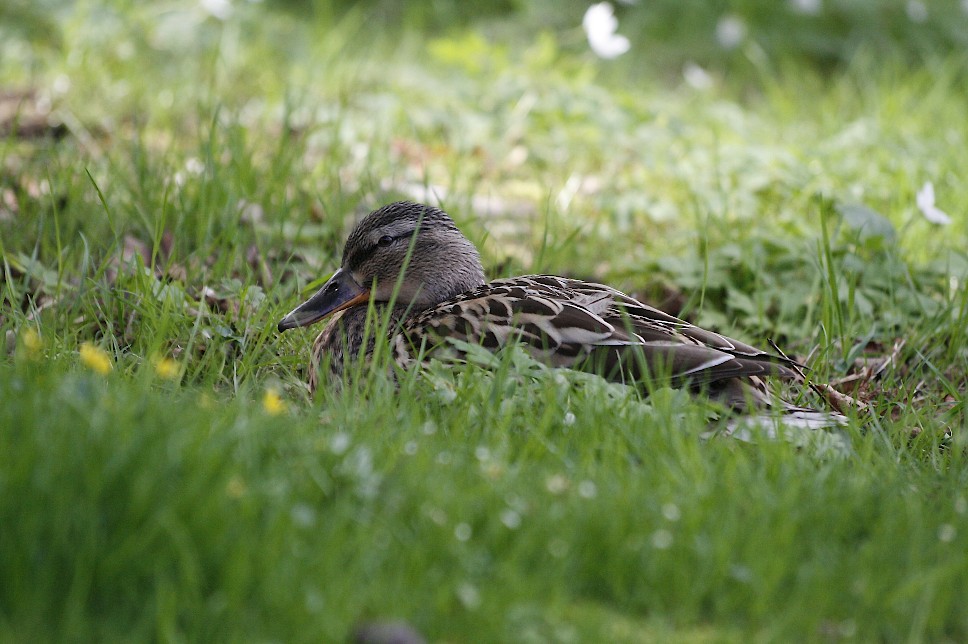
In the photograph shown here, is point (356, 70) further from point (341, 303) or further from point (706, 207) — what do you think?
point (341, 303)

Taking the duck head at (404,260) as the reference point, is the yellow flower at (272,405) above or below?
above

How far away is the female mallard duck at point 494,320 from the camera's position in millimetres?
3617

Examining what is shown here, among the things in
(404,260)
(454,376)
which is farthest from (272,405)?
(404,260)

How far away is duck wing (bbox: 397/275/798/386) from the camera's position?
360 cm

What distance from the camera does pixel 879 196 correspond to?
618 centimetres

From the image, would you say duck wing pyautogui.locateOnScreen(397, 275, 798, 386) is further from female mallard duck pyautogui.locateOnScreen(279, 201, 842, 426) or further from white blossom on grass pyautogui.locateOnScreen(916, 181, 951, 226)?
white blossom on grass pyautogui.locateOnScreen(916, 181, 951, 226)

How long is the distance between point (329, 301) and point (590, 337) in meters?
1.08

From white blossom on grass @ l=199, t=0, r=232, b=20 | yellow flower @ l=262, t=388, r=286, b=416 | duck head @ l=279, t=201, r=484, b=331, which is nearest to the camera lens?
yellow flower @ l=262, t=388, r=286, b=416

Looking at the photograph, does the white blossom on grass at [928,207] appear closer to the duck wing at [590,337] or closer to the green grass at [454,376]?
the green grass at [454,376]

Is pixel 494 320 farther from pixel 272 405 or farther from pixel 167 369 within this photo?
pixel 167 369

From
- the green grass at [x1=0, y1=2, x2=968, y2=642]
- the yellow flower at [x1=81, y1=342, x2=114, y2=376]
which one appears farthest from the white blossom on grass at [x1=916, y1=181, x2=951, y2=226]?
the yellow flower at [x1=81, y1=342, x2=114, y2=376]

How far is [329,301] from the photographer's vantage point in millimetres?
4203

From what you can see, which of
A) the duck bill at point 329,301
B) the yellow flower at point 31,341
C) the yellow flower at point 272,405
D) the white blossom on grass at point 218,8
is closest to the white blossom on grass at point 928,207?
the duck bill at point 329,301

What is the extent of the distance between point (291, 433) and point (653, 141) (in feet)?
15.0
